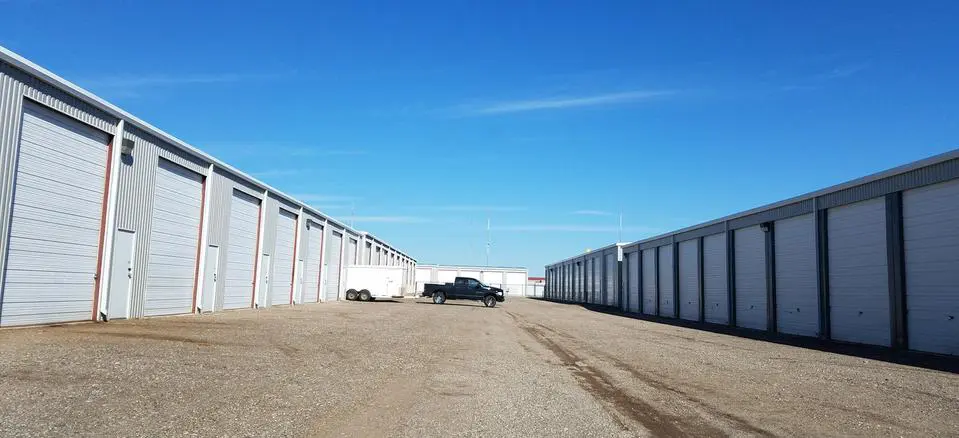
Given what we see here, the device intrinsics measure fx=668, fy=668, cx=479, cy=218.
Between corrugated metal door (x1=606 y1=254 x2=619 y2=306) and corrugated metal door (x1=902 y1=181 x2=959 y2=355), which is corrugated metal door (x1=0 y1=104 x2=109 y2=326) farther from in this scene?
corrugated metal door (x1=606 y1=254 x2=619 y2=306)

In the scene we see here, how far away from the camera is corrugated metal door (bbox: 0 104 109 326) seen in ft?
46.1

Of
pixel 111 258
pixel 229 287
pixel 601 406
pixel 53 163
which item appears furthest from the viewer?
pixel 229 287

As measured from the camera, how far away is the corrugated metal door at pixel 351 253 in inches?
1959

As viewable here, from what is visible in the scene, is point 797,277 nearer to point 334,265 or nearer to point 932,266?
point 932,266


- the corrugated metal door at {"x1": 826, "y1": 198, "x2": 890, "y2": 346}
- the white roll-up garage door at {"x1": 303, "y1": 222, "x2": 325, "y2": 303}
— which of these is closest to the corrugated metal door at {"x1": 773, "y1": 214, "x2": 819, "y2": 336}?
the corrugated metal door at {"x1": 826, "y1": 198, "x2": 890, "y2": 346}

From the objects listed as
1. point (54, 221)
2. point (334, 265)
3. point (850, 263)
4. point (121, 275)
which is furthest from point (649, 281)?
point (54, 221)

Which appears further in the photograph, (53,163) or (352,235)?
(352,235)

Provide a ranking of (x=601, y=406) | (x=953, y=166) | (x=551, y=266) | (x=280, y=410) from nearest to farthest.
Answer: (x=280, y=410), (x=601, y=406), (x=953, y=166), (x=551, y=266)

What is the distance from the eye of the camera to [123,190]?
1764cm

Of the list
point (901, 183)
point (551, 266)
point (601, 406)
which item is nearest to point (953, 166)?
point (901, 183)

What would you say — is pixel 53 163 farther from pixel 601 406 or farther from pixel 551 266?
pixel 551 266

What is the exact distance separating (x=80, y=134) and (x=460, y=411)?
13.2m

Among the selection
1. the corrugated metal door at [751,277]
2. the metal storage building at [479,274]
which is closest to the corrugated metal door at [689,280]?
the corrugated metal door at [751,277]

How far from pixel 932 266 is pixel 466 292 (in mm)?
31548
